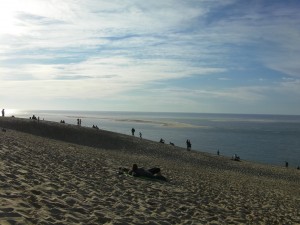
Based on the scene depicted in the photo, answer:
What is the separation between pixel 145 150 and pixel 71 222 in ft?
105

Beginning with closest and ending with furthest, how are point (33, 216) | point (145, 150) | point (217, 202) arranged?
point (33, 216)
point (217, 202)
point (145, 150)

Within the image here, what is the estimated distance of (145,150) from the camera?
39531 mm

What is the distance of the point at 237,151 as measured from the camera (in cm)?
6719

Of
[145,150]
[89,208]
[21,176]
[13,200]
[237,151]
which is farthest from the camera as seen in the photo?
[237,151]

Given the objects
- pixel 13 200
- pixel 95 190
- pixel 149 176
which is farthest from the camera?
pixel 149 176

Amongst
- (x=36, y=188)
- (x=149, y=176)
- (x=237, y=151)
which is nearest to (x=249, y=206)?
(x=149, y=176)

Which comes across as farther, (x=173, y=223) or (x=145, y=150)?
(x=145, y=150)

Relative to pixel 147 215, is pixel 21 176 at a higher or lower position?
higher

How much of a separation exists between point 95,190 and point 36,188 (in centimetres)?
233

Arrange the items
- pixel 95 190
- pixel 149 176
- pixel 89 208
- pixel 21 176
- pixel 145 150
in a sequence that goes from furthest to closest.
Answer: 1. pixel 145 150
2. pixel 149 176
3. pixel 95 190
4. pixel 21 176
5. pixel 89 208

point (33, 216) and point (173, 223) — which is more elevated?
point (33, 216)

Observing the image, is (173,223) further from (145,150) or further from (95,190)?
(145,150)

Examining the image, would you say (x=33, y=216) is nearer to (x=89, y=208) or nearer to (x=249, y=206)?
(x=89, y=208)

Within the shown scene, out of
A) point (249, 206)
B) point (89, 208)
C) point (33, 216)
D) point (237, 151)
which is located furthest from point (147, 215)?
point (237, 151)
